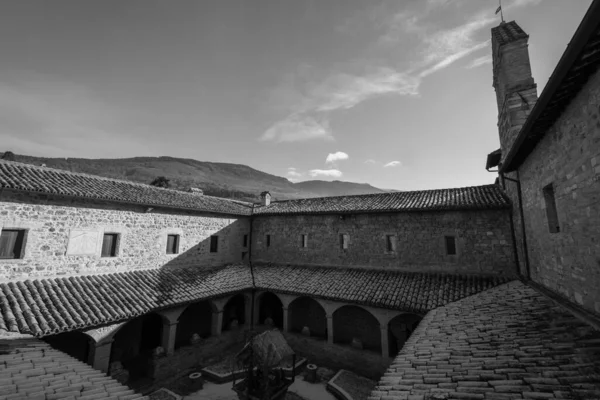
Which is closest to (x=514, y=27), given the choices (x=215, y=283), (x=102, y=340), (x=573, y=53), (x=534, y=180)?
(x=534, y=180)

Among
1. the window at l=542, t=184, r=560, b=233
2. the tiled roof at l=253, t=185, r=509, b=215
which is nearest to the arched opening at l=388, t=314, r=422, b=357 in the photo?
the tiled roof at l=253, t=185, r=509, b=215

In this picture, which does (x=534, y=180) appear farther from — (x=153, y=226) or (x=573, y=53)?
(x=153, y=226)

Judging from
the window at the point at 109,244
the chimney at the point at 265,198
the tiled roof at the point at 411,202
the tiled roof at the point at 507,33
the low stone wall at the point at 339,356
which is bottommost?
the low stone wall at the point at 339,356

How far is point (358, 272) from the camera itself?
46.0 feet

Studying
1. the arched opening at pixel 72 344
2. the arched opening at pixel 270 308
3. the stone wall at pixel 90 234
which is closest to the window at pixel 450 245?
the arched opening at pixel 270 308

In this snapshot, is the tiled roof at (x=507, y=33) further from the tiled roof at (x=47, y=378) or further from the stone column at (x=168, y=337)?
the stone column at (x=168, y=337)

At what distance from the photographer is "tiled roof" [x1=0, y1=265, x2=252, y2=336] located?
765 centimetres

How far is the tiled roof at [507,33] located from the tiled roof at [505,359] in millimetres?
9179

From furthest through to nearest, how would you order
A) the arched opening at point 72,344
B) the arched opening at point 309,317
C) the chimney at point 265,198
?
the chimney at point 265,198 → the arched opening at point 309,317 → the arched opening at point 72,344

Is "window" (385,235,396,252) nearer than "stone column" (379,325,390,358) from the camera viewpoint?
No

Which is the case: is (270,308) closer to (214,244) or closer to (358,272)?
(214,244)

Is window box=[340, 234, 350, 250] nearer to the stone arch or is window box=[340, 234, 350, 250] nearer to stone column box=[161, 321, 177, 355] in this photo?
the stone arch

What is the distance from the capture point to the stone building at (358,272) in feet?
14.0

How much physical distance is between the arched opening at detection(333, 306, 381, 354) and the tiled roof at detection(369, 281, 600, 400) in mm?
6766
